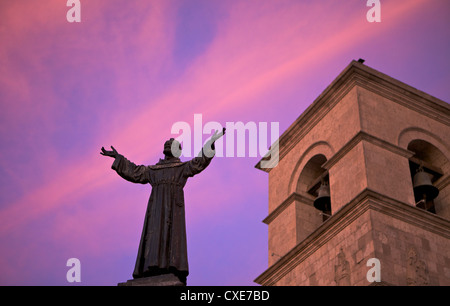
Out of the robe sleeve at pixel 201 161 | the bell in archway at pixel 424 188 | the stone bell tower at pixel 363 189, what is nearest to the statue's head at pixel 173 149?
the robe sleeve at pixel 201 161

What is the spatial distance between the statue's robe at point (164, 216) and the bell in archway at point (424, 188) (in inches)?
429

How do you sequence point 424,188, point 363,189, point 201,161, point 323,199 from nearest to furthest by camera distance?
point 201,161, point 363,189, point 424,188, point 323,199

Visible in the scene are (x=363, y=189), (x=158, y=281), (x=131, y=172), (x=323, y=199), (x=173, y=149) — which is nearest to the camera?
(x=158, y=281)

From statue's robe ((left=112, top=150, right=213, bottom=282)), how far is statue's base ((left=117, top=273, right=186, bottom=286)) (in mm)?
143

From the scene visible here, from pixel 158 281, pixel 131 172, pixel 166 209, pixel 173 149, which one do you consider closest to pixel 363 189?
pixel 173 149

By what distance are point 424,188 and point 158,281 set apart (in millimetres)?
12226

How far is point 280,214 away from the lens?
22328 mm

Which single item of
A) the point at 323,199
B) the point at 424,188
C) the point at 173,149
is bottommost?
the point at 173,149

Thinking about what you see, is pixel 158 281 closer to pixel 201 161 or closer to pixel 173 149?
→ pixel 201 161

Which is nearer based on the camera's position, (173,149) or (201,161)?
(201,161)

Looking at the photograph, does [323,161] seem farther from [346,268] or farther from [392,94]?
[346,268]

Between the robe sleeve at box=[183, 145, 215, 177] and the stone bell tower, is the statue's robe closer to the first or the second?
the robe sleeve at box=[183, 145, 215, 177]

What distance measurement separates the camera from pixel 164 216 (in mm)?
9680
